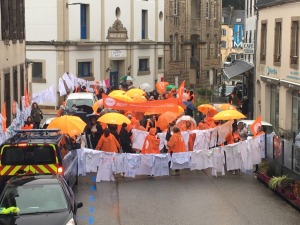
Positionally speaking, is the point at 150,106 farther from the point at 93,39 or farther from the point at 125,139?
the point at 93,39

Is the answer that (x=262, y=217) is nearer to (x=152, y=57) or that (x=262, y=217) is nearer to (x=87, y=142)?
(x=87, y=142)

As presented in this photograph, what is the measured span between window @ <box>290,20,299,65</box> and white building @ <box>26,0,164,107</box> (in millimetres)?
19752

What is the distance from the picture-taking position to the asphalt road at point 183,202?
15.4 meters

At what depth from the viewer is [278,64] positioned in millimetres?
29219

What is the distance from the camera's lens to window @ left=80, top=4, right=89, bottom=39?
45.5 m

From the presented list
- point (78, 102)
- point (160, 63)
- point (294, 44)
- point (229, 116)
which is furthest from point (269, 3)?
point (160, 63)

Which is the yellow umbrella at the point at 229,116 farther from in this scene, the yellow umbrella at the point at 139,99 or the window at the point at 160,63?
the window at the point at 160,63

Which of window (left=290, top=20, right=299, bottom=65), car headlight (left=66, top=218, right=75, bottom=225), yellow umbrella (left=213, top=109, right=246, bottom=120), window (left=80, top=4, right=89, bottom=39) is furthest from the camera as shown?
window (left=80, top=4, right=89, bottom=39)

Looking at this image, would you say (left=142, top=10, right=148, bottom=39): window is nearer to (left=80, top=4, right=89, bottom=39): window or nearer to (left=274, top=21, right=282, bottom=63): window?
(left=80, top=4, right=89, bottom=39): window

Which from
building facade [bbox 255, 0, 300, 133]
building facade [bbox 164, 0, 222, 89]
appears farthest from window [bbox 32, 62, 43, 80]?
building facade [bbox 255, 0, 300, 133]

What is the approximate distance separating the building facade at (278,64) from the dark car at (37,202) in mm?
15512

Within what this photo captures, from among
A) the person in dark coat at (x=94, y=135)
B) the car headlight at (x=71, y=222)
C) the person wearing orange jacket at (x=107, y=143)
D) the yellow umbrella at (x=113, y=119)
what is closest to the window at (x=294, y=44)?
the yellow umbrella at (x=113, y=119)

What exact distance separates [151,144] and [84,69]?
26440mm

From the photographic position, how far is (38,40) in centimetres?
4372
